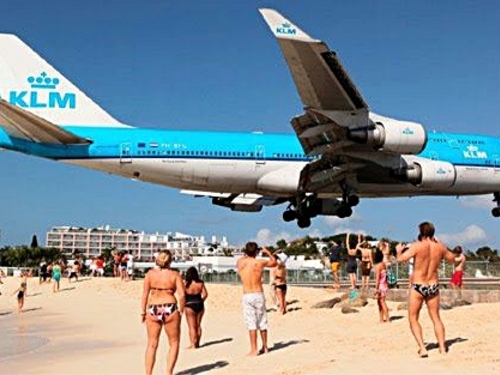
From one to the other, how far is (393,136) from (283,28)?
5201 millimetres

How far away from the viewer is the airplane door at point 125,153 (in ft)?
78.4

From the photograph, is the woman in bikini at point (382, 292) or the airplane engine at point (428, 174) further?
the airplane engine at point (428, 174)

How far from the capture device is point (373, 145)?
68.1ft

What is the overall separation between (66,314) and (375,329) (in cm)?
1117

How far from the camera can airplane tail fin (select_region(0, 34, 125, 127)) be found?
25.4 meters

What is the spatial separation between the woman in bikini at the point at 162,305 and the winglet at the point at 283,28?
440 inches

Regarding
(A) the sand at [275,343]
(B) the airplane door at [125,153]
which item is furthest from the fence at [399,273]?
(A) the sand at [275,343]

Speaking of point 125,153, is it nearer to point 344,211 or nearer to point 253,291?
point 344,211

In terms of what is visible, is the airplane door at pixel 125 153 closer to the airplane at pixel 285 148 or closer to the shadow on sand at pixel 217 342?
the airplane at pixel 285 148

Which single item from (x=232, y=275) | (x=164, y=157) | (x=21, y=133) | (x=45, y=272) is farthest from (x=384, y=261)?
(x=45, y=272)

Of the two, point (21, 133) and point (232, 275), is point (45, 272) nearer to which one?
point (232, 275)

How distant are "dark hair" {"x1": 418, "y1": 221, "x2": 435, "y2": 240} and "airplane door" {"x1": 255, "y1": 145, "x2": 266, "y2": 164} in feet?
53.9

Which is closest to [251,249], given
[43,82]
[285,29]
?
[285,29]

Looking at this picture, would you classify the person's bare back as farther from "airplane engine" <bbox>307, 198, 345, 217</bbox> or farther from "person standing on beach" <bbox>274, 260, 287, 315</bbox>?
"airplane engine" <bbox>307, 198, 345, 217</bbox>
